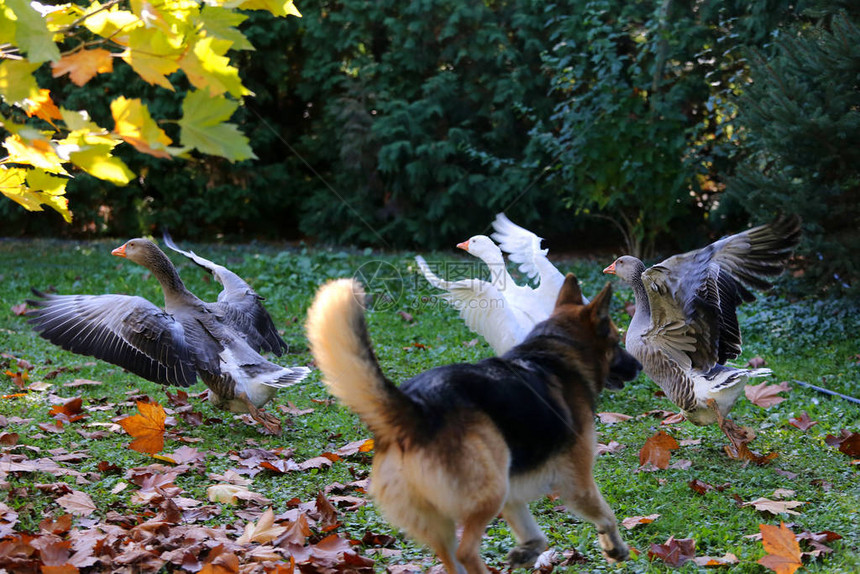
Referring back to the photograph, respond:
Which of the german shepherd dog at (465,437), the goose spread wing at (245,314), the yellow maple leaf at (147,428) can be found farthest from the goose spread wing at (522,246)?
the german shepherd dog at (465,437)

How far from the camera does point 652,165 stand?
432 inches

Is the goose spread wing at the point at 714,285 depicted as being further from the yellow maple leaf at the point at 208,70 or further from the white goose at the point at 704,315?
the yellow maple leaf at the point at 208,70

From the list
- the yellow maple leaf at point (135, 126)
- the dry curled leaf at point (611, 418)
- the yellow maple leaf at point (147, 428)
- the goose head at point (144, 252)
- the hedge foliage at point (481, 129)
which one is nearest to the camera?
the yellow maple leaf at point (135, 126)

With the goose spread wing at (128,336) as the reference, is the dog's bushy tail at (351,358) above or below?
above

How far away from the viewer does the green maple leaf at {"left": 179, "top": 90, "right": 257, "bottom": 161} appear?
2.30 m

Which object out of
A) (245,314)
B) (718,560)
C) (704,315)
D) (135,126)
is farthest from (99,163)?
(704,315)

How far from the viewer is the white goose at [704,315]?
16.2 ft

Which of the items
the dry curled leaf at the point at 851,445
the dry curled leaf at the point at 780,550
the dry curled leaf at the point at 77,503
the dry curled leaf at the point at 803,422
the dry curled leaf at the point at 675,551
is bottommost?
the dry curled leaf at the point at 803,422

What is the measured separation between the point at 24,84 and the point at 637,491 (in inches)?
135

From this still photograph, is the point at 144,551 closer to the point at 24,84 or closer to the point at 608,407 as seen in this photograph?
the point at 24,84

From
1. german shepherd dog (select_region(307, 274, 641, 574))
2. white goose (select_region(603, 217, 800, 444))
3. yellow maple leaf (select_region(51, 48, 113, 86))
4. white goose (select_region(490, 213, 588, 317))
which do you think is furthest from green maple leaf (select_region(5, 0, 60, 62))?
white goose (select_region(490, 213, 588, 317))

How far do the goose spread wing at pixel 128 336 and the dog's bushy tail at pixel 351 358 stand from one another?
2.52m

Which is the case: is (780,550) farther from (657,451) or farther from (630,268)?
(630,268)

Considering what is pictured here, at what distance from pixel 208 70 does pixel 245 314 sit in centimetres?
392
